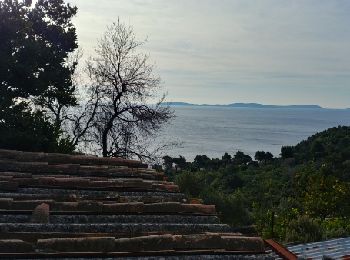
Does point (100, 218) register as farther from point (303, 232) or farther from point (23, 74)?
point (303, 232)

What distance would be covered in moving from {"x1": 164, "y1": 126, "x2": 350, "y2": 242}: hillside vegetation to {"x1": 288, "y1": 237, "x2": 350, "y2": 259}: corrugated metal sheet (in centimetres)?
193

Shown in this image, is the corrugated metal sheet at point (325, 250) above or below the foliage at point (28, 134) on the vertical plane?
below

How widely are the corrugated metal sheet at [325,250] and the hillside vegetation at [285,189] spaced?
193 cm

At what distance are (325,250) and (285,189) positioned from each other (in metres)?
24.9

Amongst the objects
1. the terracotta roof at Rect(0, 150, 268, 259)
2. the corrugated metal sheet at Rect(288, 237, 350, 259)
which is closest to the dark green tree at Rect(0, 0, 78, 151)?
the terracotta roof at Rect(0, 150, 268, 259)

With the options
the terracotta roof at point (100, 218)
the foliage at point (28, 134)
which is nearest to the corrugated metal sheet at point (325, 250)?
the terracotta roof at point (100, 218)

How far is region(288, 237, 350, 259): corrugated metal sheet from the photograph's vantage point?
28.2 feet

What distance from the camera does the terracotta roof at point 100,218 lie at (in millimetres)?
3670

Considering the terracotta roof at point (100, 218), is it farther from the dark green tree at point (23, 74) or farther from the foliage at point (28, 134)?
the dark green tree at point (23, 74)

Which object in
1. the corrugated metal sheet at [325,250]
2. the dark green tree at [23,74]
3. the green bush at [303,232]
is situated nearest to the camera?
the corrugated metal sheet at [325,250]

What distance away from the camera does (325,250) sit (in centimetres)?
923

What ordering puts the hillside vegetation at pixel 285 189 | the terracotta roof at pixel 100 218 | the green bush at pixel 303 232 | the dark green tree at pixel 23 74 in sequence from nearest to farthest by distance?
1. the terracotta roof at pixel 100 218
2. the dark green tree at pixel 23 74
3. the green bush at pixel 303 232
4. the hillside vegetation at pixel 285 189

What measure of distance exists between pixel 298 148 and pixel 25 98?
153ft

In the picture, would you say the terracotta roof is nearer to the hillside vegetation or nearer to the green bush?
the green bush
